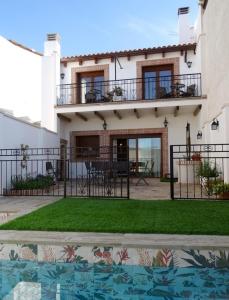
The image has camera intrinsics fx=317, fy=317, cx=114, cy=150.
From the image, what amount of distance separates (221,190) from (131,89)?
26.1 feet

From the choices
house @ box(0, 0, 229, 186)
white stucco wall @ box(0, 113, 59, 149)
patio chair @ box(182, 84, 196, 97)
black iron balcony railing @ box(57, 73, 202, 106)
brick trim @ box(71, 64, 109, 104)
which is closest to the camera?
white stucco wall @ box(0, 113, 59, 149)

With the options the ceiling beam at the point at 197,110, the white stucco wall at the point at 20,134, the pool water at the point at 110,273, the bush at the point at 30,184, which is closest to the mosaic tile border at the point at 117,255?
the pool water at the point at 110,273

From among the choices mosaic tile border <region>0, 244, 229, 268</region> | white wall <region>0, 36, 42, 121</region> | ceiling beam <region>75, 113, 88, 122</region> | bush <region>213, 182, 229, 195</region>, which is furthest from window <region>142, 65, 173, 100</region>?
mosaic tile border <region>0, 244, 229, 268</region>

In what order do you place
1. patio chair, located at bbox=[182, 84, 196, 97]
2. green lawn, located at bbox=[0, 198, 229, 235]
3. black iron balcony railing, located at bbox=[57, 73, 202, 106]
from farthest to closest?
1. black iron balcony railing, located at bbox=[57, 73, 202, 106]
2. patio chair, located at bbox=[182, 84, 196, 97]
3. green lawn, located at bbox=[0, 198, 229, 235]

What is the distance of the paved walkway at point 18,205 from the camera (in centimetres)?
603

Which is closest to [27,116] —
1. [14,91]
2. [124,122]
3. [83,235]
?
[14,91]

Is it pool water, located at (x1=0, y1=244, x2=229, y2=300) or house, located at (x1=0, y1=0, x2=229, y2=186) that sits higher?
house, located at (x1=0, y1=0, x2=229, y2=186)

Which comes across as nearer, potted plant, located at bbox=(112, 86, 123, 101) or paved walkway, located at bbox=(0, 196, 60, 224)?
paved walkway, located at bbox=(0, 196, 60, 224)

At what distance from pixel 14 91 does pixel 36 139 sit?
2840 mm

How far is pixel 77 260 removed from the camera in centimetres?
400

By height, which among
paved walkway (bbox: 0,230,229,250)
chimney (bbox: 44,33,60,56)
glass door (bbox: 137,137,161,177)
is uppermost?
chimney (bbox: 44,33,60,56)

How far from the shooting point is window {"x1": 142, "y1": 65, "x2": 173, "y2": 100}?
1371 cm

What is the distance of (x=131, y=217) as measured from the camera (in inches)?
213

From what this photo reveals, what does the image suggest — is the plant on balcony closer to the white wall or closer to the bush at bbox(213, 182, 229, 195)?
the white wall
